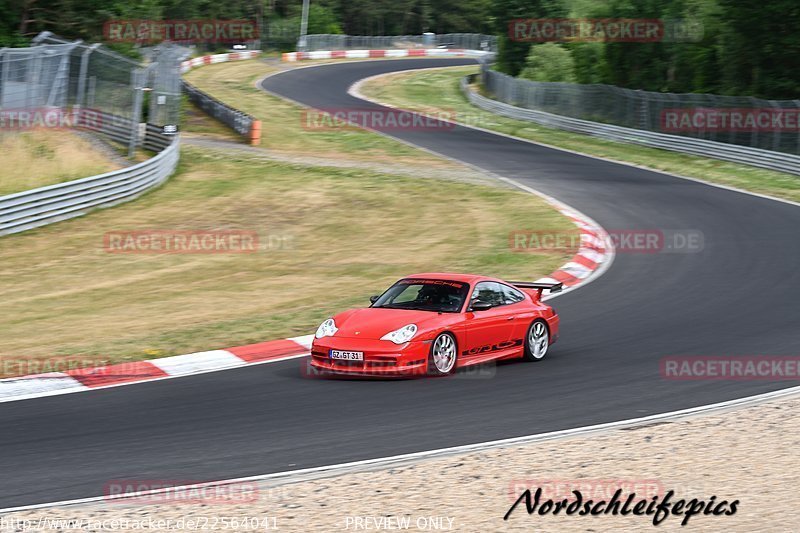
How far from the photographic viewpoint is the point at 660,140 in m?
37.7

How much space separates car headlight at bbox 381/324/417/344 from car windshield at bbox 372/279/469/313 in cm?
74

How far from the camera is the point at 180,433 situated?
9234mm

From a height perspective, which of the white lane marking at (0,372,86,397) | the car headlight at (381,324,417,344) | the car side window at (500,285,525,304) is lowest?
the white lane marking at (0,372,86,397)

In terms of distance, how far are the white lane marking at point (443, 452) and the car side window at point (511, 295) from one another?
318 centimetres

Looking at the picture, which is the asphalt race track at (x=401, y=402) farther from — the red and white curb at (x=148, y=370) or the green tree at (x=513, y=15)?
the green tree at (x=513, y=15)

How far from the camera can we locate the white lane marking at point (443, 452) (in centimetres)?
769

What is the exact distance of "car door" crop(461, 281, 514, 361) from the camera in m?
11.9

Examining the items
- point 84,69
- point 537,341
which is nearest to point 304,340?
point 537,341

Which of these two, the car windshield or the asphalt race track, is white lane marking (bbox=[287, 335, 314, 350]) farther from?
the car windshield

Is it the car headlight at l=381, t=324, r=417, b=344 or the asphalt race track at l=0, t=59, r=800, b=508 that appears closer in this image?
Answer: the asphalt race track at l=0, t=59, r=800, b=508

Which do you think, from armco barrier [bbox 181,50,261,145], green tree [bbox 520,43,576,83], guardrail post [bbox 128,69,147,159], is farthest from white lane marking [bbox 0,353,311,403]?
green tree [bbox 520,43,576,83]

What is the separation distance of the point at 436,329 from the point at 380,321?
2.24ft

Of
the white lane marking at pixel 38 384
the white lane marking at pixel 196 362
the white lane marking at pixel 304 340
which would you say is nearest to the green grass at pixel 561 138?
the white lane marking at pixel 304 340

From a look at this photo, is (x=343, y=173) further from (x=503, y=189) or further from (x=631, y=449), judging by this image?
(x=631, y=449)
